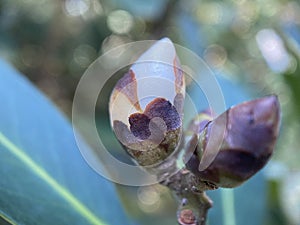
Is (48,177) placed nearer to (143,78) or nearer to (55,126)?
(55,126)

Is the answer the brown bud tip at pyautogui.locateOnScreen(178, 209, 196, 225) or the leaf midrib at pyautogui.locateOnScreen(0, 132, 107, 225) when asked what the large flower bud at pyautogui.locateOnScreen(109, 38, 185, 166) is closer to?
the brown bud tip at pyautogui.locateOnScreen(178, 209, 196, 225)

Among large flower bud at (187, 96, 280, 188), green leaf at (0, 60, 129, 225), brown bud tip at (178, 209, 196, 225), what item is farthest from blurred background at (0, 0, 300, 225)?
large flower bud at (187, 96, 280, 188)

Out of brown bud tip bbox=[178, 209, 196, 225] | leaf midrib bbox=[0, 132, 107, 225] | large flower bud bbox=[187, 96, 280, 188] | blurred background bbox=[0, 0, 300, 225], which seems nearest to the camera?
large flower bud bbox=[187, 96, 280, 188]

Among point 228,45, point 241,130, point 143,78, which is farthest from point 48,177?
point 228,45

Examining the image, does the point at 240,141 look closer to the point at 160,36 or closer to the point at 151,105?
the point at 151,105

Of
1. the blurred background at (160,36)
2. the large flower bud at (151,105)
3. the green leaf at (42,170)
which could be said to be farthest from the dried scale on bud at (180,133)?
the blurred background at (160,36)

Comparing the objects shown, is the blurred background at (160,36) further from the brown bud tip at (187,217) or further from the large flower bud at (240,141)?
the large flower bud at (240,141)
